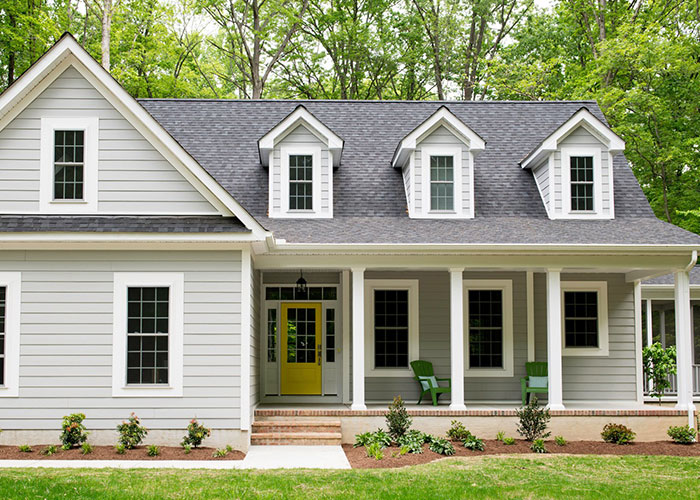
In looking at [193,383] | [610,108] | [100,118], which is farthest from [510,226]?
[610,108]

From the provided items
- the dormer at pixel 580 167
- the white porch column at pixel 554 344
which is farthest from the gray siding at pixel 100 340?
the dormer at pixel 580 167

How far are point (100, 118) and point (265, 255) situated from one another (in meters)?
3.53

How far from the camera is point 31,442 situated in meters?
12.1

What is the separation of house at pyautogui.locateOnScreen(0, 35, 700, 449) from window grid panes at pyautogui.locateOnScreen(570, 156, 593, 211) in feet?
0.15

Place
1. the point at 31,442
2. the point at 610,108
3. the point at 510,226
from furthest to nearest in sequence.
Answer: the point at 610,108
the point at 510,226
the point at 31,442

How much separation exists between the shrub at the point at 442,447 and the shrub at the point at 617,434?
316 centimetres

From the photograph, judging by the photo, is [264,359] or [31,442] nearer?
[31,442]

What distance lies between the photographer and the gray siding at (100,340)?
12.2 m

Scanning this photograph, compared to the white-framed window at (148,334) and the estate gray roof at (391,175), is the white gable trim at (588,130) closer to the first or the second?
the estate gray roof at (391,175)

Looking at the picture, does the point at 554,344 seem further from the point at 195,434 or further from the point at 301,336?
the point at 195,434

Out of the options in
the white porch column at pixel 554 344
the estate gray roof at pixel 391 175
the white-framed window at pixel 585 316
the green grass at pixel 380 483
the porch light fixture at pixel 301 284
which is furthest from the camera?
the white-framed window at pixel 585 316

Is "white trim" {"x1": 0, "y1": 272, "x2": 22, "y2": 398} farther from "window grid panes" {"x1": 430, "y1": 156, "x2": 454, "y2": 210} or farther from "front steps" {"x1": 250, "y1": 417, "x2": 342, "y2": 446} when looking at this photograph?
"window grid panes" {"x1": 430, "y1": 156, "x2": 454, "y2": 210}

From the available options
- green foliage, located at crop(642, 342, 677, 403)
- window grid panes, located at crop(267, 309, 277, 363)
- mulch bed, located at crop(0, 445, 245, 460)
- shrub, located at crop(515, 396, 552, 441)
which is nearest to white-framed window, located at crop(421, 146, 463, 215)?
window grid panes, located at crop(267, 309, 277, 363)

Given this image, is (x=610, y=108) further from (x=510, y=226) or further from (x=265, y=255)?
(x=265, y=255)
